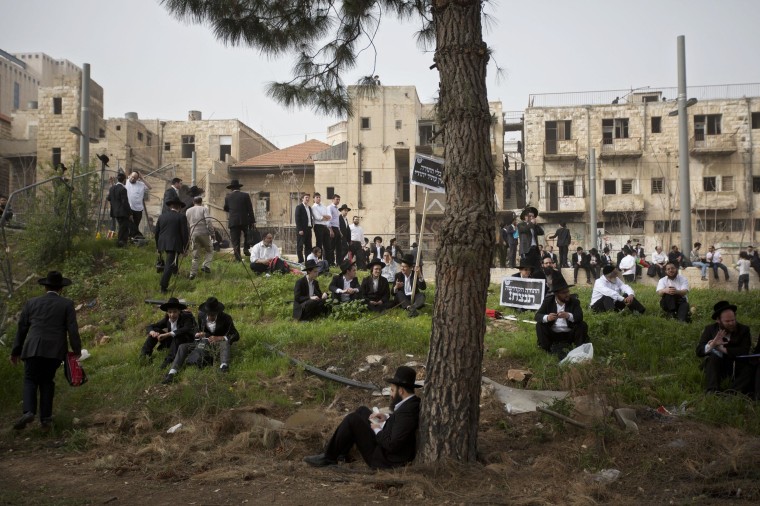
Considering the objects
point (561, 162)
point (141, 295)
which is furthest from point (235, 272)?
point (561, 162)

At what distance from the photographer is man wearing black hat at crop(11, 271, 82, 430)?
8.16 metres

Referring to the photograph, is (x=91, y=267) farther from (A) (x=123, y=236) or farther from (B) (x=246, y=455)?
(B) (x=246, y=455)

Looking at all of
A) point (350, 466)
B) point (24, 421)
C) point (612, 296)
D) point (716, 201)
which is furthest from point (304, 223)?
point (716, 201)

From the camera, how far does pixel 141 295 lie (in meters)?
14.1

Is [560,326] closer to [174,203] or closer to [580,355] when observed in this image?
[580,355]

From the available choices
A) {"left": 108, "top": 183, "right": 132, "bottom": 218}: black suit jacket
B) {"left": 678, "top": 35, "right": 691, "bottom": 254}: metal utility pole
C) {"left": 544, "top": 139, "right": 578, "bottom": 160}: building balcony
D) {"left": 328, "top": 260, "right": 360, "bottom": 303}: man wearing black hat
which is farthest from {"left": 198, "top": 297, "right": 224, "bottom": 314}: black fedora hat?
{"left": 544, "top": 139, "right": 578, "bottom": 160}: building balcony

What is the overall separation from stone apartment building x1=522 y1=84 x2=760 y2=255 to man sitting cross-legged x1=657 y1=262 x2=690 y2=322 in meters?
32.3

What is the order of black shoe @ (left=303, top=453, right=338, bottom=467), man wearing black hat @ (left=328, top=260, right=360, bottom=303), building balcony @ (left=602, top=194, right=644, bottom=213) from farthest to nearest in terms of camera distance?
building balcony @ (left=602, top=194, right=644, bottom=213) → man wearing black hat @ (left=328, top=260, right=360, bottom=303) → black shoe @ (left=303, top=453, right=338, bottom=467)

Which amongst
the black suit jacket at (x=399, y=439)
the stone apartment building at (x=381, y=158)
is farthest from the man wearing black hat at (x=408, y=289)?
the stone apartment building at (x=381, y=158)

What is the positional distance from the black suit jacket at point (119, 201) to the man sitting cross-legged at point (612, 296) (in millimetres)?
10928

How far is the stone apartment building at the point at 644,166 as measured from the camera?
147 ft

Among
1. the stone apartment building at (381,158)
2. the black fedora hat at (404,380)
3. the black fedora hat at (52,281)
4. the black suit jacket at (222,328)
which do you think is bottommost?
the black fedora hat at (404,380)

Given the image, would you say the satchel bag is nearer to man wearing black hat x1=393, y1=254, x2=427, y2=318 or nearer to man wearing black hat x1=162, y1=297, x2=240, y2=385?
man wearing black hat x1=162, y1=297, x2=240, y2=385

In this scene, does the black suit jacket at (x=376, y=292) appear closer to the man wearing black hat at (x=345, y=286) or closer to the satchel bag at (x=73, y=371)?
the man wearing black hat at (x=345, y=286)
